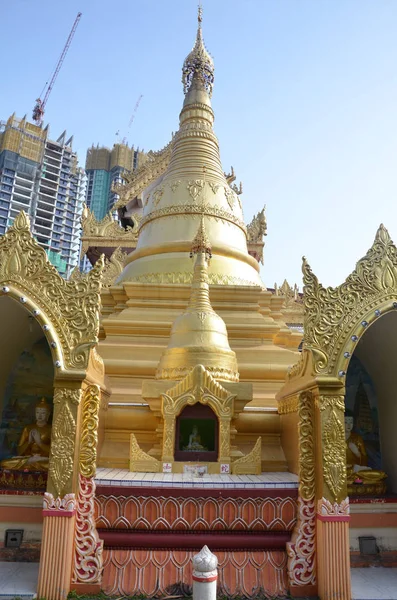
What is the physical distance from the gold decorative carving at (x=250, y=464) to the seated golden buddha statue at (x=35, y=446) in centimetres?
264

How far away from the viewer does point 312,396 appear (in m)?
5.76

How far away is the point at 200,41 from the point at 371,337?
16.0 metres

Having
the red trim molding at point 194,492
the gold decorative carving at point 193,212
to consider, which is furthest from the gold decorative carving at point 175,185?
the red trim molding at point 194,492

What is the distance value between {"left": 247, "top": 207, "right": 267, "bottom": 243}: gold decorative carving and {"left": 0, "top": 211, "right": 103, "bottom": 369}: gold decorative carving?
57.6ft

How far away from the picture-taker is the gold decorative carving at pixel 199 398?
266 inches

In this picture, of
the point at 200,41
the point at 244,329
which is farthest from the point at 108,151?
the point at 244,329

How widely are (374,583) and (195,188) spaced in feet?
33.5

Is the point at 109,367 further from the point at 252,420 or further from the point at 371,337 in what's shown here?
the point at 371,337

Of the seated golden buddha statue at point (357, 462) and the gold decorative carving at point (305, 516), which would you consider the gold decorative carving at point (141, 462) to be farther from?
the seated golden buddha statue at point (357, 462)

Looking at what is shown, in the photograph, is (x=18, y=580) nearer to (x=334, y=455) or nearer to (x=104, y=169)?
(x=334, y=455)

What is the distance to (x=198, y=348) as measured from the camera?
300 inches

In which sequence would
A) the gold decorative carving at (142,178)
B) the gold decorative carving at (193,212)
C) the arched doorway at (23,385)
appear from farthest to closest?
the gold decorative carving at (142,178)
the gold decorative carving at (193,212)
the arched doorway at (23,385)

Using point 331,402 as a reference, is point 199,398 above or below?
above

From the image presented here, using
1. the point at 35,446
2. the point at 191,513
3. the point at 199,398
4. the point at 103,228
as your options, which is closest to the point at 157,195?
the point at 199,398
